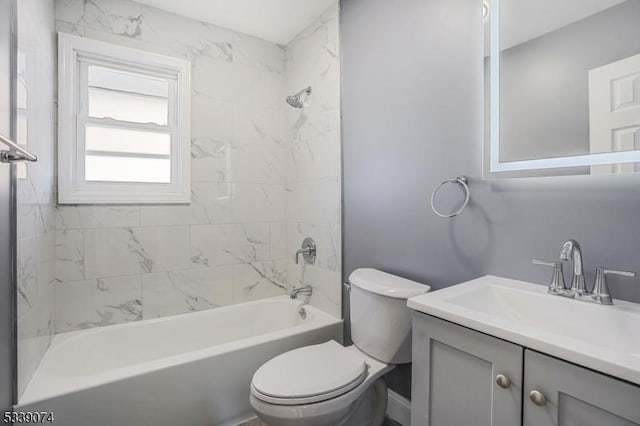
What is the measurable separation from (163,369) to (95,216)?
1.12m

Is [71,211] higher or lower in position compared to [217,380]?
higher

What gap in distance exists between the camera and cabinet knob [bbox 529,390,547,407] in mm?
711

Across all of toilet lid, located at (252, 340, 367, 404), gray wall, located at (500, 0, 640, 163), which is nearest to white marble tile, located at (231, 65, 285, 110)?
gray wall, located at (500, 0, 640, 163)

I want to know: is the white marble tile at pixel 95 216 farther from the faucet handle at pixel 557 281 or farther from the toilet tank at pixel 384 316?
the faucet handle at pixel 557 281

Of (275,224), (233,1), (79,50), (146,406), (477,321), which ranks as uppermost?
(233,1)

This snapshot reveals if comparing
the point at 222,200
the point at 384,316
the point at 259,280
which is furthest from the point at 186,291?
the point at 384,316

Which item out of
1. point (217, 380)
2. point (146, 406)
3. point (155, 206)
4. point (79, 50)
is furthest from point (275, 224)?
point (79, 50)

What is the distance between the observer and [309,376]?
1324 millimetres

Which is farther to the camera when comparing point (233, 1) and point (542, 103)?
point (233, 1)

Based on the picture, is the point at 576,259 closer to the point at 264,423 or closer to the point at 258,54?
the point at 264,423

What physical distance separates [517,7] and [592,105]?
50 cm

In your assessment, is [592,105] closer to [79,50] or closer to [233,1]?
[233,1]

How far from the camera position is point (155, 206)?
2.13 metres

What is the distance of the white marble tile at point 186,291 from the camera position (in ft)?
6.94
